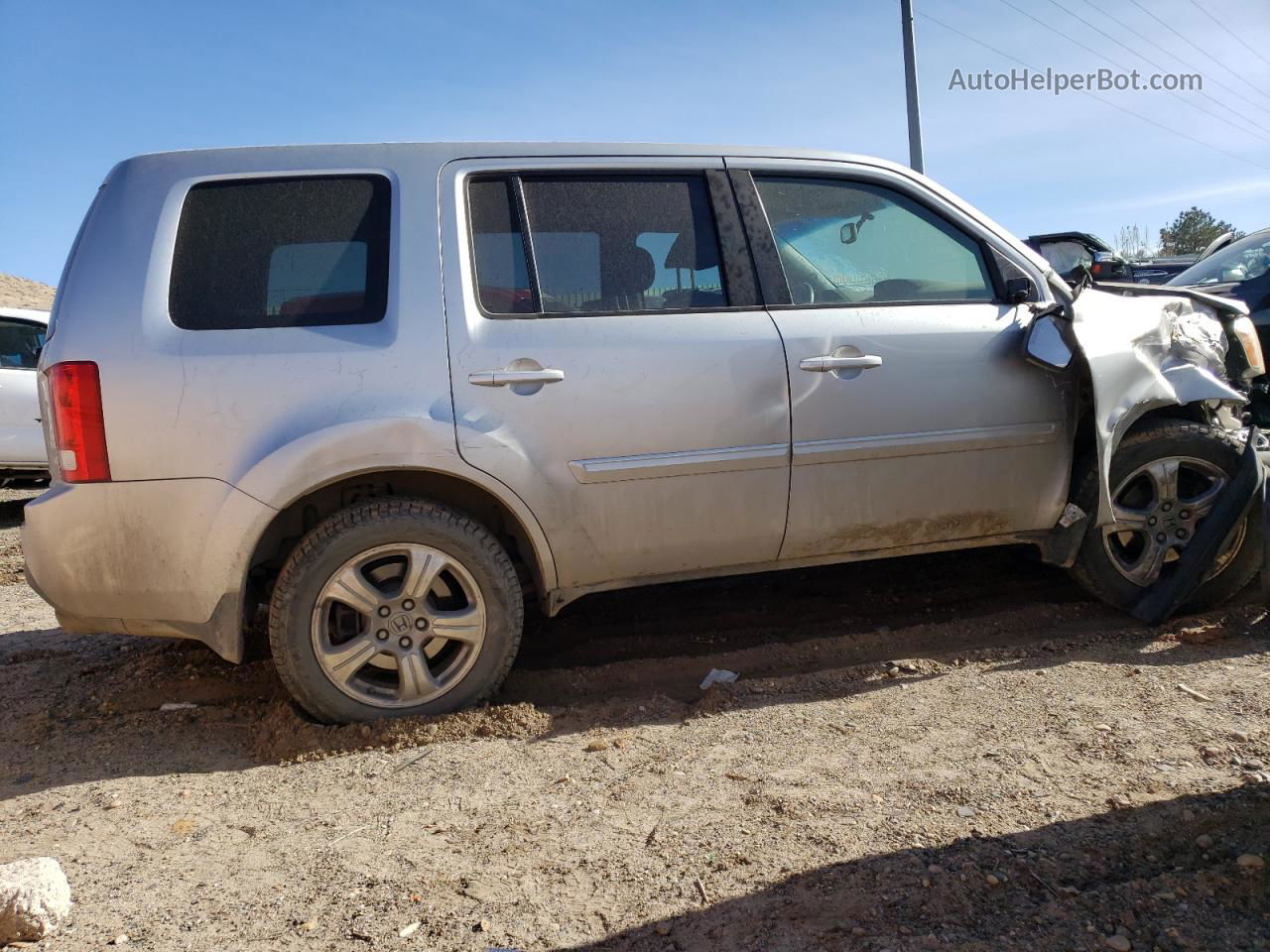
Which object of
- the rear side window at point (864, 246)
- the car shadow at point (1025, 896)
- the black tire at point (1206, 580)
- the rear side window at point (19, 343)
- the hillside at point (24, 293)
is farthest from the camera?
the hillside at point (24, 293)

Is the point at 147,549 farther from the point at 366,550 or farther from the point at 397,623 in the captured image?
the point at 397,623

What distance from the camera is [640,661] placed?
3930 mm

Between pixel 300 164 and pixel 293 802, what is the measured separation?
81.5 inches

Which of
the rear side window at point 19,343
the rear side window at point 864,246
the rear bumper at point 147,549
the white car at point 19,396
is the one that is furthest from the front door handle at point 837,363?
the rear side window at point 19,343

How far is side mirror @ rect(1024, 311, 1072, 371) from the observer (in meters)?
3.79

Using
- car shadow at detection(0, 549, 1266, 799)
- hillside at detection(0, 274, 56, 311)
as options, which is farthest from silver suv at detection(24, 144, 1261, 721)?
hillside at detection(0, 274, 56, 311)

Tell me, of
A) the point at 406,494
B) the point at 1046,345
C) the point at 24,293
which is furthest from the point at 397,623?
the point at 24,293

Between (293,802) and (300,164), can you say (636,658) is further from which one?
(300,164)

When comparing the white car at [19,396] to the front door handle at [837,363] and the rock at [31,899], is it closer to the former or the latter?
the rock at [31,899]

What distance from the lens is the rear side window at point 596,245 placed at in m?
3.47

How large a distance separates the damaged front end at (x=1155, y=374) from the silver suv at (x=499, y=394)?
0.15 feet

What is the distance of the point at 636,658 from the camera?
4027 millimetres

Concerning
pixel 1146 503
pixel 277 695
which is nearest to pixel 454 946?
pixel 277 695

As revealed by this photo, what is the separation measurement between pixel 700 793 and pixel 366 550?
4.37 feet
